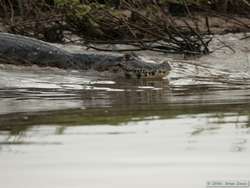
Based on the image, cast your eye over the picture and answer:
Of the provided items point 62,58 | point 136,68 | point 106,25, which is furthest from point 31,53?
point 106,25

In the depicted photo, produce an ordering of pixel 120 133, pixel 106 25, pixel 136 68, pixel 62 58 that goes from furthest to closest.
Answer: pixel 106 25
pixel 62 58
pixel 136 68
pixel 120 133

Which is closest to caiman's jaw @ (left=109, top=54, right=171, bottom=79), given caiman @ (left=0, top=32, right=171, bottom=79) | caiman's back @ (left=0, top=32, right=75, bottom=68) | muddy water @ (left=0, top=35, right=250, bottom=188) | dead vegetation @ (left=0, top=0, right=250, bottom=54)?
caiman @ (left=0, top=32, right=171, bottom=79)

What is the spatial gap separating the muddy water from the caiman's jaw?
0.76 m

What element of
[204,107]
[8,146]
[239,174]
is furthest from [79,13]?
[239,174]

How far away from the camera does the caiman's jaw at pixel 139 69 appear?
29.5ft

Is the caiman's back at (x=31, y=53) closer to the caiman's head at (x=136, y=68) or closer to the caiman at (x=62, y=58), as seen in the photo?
the caiman at (x=62, y=58)

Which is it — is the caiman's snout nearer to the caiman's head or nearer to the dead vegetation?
the caiman's head

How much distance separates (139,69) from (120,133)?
14.2 feet

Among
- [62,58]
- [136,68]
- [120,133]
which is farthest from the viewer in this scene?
[62,58]

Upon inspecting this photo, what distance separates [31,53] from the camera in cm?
979

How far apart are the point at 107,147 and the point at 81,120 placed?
3.20 ft

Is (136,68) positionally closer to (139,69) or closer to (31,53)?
(139,69)

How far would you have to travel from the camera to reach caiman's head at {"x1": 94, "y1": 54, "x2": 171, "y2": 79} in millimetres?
8992

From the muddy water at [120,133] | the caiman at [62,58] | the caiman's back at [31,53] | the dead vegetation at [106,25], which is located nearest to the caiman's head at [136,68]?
the caiman at [62,58]
